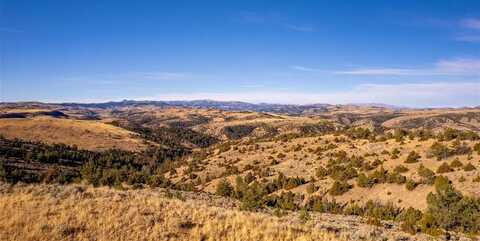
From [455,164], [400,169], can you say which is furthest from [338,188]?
[455,164]

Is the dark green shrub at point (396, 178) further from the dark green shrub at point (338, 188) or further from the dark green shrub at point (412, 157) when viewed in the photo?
the dark green shrub at point (412, 157)

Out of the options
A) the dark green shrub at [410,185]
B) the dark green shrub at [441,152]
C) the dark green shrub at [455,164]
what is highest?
the dark green shrub at [441,152]

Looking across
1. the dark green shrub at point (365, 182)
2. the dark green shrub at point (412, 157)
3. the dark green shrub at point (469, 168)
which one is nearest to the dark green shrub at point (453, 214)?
the dark green shrub at point (469, 168)

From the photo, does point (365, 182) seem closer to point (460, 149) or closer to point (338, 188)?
point (338, 188)

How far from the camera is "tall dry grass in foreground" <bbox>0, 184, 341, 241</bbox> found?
453 inches

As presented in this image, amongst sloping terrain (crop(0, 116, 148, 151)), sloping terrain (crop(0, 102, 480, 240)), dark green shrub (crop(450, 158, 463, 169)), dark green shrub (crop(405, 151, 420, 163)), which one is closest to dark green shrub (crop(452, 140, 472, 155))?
sloping terrain (crop(0, 102, 480, 240))

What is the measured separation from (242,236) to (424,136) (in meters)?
37.0

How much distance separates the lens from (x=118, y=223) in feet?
41.3

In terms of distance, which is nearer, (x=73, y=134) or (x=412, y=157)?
(x=412, y=157)

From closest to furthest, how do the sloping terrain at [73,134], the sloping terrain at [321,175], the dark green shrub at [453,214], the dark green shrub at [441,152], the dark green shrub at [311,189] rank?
the dark green shrub at [453,214], the sloping terrain at [321,175], the dark green shrub at [311,189], the dark green shrub at [441,152], the sloping terrain at [73,134]

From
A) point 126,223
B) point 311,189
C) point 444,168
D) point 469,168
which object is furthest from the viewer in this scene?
point 311,189

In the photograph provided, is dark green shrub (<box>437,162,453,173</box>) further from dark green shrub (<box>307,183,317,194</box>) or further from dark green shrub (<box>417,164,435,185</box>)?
dark green shrub (<box>307,183,317,194</box>)

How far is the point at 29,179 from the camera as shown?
3366 cm

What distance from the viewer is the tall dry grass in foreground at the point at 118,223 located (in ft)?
37.8
